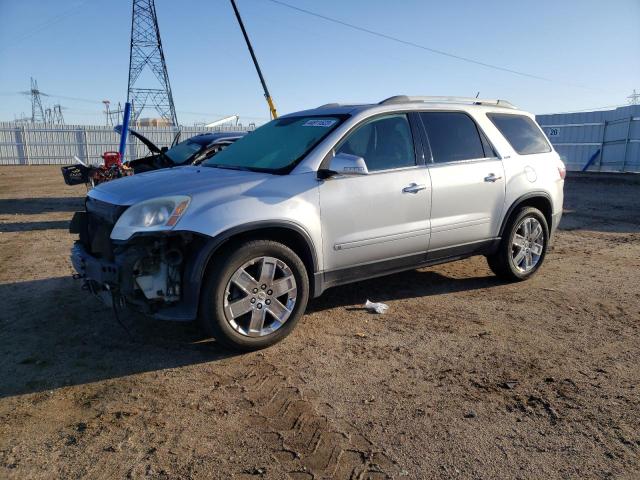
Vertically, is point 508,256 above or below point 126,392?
above

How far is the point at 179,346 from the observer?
3979mm

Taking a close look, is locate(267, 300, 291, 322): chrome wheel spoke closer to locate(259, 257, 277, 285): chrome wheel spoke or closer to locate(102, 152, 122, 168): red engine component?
locate(259, 257, 277, 285): chrome wheel spoke

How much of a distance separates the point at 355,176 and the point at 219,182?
1.13 m

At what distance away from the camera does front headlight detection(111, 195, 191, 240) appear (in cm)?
350

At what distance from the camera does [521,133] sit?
5.63 metres

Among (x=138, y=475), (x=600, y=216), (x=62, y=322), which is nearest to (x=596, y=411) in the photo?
(x=138, y=475)

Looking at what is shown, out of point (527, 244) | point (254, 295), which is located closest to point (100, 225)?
point (254, 295)

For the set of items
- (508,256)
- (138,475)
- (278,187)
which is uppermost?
(278,187)

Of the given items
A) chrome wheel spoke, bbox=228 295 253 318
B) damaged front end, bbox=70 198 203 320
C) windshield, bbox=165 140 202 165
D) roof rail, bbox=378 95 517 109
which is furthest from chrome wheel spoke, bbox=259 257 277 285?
windshield, bbox=165 140 202 165

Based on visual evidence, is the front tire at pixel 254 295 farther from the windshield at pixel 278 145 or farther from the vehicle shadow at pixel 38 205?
the vehicle shadow at pixel 38 205

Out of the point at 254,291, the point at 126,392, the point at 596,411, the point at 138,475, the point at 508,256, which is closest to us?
the point at 138,475

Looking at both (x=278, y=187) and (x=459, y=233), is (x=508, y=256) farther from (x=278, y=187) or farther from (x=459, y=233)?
(x=278, y=187)

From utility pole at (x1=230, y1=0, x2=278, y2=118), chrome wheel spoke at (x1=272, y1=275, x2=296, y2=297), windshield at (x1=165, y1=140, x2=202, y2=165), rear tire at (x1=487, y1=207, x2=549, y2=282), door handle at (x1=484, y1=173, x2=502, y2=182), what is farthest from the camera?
utility pole at (x1=230, y1=0, x2=278, y2=118)

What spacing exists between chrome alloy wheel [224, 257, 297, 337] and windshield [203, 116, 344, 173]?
832mm
